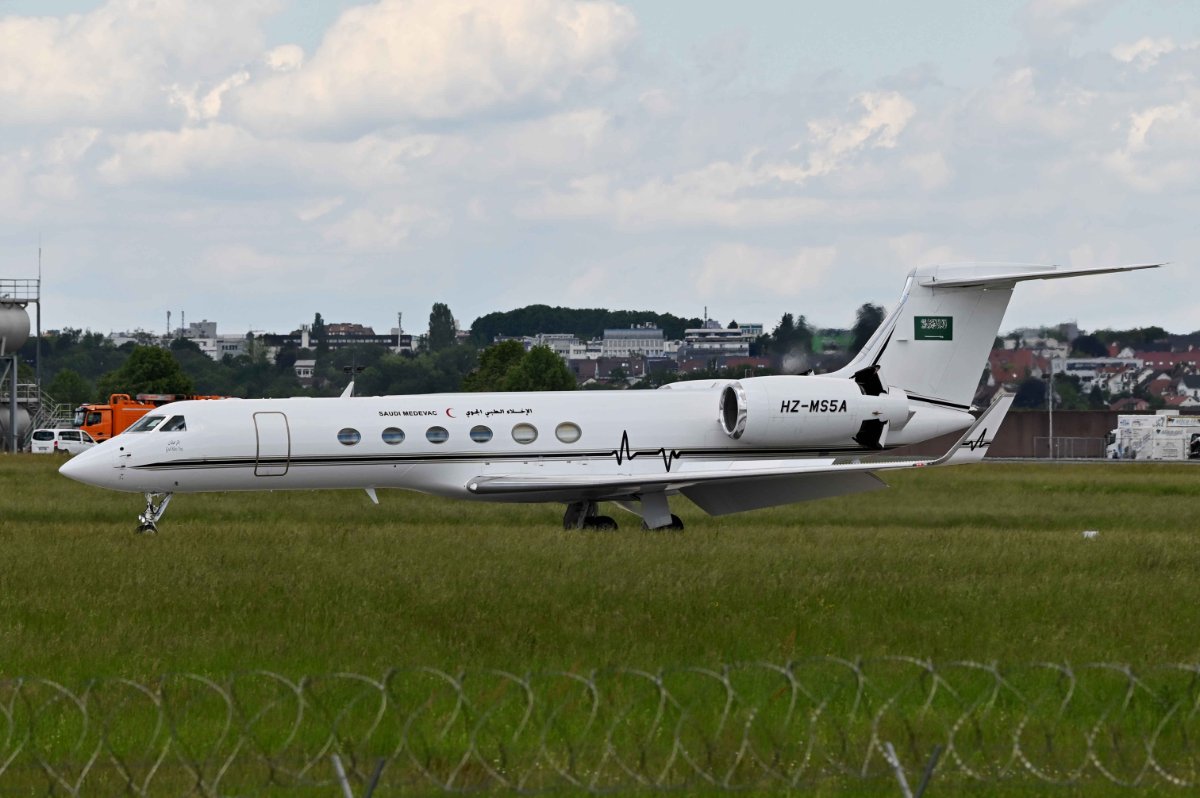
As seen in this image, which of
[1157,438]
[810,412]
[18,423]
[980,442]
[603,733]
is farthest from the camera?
[18,423]

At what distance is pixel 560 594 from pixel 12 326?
63274 mm

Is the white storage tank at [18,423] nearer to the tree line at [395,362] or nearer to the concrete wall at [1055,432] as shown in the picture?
the tree line at [395,362]

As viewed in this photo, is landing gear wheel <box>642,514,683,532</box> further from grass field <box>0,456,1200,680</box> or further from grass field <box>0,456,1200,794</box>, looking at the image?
grass field <box>0,456,1200,794</box>

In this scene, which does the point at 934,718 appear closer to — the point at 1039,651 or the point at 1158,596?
the point at 1039,651

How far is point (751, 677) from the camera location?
12.8 metres

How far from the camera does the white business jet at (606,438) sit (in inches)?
987

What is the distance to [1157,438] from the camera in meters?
75.3

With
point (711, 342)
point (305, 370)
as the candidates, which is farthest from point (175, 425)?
point (711, 342)

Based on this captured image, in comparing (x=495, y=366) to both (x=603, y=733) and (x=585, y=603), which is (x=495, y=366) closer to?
(x=585, y=603)

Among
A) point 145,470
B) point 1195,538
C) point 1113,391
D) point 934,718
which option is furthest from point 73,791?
point 1113,391

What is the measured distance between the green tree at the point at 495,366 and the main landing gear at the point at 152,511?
188 ft

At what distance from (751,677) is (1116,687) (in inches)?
111

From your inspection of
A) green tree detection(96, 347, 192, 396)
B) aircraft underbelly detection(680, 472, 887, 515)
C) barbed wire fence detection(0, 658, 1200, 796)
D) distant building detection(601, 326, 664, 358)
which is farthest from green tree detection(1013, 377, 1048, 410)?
distant building detection(601, 326, 664, 358)

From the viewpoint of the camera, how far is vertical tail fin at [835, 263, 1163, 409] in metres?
27.9
